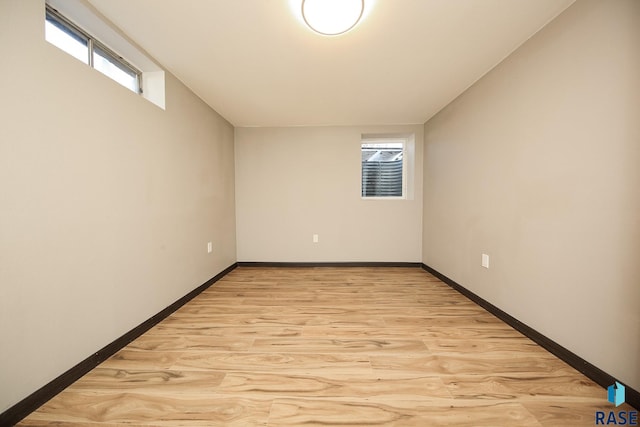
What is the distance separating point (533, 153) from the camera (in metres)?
1.62

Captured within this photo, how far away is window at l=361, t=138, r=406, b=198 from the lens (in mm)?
3799

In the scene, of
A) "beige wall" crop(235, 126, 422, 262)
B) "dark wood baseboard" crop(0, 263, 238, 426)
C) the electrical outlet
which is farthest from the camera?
"beige wall" crop(235, 126, 422, 262)

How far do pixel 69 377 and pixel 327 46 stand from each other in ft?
8.77

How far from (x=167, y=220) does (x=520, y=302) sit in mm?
3068

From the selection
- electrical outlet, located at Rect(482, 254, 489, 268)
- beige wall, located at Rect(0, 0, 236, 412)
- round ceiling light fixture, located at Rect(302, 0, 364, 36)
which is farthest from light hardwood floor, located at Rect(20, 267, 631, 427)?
round ceiling light fixture, located at Rect(302, 0, 364, 36)

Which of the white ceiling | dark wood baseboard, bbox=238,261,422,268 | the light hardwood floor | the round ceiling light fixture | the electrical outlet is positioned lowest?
the light hardwood floor

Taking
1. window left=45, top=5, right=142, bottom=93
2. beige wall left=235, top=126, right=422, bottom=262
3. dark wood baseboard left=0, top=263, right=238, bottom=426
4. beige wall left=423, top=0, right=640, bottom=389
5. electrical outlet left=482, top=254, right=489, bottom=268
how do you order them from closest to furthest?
dark wood baseboard left=0, top=263, right=238, bottom=426 < beige wall left=423, top=0, right=640, bottom=389 < window left=45, top=5, right=142, bottom=93 < electrical outlet left=482, top=254, right=489, bottom=268 < beige wall left=235, top=126, right=422, bottom=262

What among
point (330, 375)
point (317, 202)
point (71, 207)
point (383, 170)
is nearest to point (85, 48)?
point (71, 207)

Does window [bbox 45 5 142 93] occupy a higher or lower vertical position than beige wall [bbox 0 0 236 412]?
higher

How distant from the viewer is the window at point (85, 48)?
4.30 feet

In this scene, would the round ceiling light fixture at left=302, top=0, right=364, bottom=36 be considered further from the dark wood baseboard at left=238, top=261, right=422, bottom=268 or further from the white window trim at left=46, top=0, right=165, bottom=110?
the dark wood baseboard at left=238, top=261, right=422, bottom=268

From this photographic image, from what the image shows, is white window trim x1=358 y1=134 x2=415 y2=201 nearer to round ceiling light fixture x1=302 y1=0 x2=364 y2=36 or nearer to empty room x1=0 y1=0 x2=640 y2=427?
empty room x1=0 y1=0 x2=640 y2=427

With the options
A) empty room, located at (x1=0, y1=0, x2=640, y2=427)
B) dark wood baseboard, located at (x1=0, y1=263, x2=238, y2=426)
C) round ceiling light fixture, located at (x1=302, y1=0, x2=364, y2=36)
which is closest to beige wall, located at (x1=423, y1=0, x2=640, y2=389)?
empty room, located at (x1=0, y1=0, x2=640, y2=427)

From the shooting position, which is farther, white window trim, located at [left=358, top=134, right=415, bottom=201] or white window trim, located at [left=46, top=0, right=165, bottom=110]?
white window trim, located at [left=358, top=134, right=415, bottom=201]
